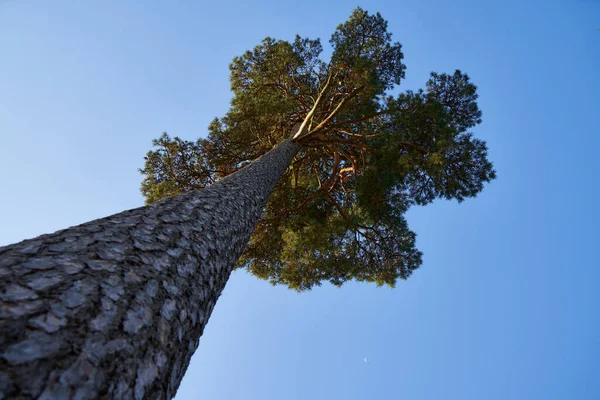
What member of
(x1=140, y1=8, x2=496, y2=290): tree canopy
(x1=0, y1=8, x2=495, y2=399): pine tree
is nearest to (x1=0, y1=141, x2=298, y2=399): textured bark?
(x1=0, y1=8, x2=495, y2=399): pine tree

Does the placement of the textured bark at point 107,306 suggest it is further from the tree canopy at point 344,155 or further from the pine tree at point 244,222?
the tree canopy at point 344,155

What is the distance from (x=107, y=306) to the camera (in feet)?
4.07

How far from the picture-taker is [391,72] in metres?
9.89

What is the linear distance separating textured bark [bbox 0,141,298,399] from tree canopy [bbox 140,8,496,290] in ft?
20.3

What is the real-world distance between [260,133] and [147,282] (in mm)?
8317

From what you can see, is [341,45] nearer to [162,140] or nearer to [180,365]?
[162,140]

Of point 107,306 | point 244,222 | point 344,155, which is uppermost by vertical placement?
point 344,155

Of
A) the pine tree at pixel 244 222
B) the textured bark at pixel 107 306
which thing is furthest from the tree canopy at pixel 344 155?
the textured bark at pixel 107 306

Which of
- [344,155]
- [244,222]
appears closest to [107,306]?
[244,222]

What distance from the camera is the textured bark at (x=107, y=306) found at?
3.08 feet

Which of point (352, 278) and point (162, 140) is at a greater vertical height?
point (162, 140)

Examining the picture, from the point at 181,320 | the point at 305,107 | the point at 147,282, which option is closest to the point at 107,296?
the point at 147,282

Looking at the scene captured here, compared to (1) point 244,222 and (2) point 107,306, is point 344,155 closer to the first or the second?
(1) point 244,222

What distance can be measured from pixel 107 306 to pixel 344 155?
870 cm
